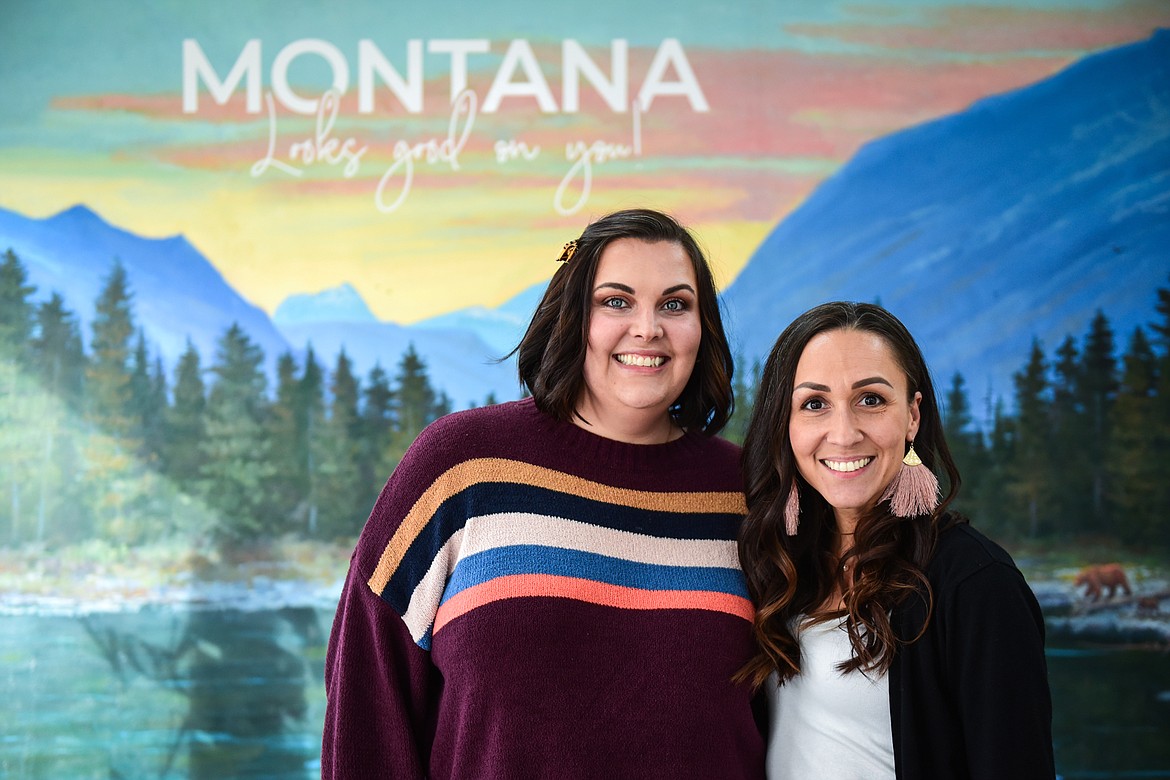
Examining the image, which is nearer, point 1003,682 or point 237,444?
point 1003,682

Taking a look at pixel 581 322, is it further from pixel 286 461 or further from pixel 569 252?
pixel 286 461

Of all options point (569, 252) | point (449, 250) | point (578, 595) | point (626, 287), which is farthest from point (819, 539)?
point (449, 250)

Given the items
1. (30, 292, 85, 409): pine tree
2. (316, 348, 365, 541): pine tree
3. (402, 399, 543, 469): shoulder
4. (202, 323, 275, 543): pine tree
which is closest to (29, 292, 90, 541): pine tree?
(30, 292, 85, 409): pine tree

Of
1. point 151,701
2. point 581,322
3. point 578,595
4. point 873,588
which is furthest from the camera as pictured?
point 151,701

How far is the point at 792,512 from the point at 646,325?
0.39 m

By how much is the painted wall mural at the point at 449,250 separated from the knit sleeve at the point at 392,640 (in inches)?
77.9

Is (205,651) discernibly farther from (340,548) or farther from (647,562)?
(647,562)

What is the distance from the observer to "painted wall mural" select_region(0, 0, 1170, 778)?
139 inches

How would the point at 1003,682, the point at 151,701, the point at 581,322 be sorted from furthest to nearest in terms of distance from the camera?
the point at 151,701
the point at 581,322
the point at 1003,682

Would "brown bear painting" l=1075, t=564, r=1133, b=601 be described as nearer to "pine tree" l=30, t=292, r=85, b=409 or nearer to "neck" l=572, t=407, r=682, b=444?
"neck" l=572, t=407, r=682, b=444

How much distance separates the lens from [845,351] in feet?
5.14

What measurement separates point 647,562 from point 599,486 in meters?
0.15

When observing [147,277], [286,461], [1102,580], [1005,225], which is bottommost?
[1102,580]

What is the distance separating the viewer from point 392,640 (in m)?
1.65
